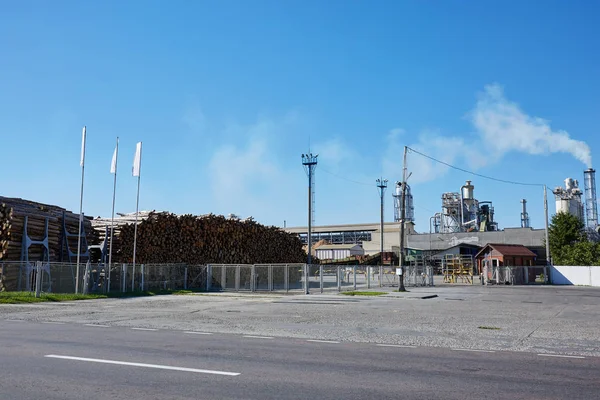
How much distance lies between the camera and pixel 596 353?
1058cm

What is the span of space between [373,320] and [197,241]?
70.7 feet

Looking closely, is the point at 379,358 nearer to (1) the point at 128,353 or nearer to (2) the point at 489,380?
(2) the point at 489,380

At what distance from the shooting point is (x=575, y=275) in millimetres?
47156

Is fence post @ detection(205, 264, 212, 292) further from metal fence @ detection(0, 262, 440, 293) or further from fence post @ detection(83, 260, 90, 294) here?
fence post @ detection(83, 260, 90, 294)

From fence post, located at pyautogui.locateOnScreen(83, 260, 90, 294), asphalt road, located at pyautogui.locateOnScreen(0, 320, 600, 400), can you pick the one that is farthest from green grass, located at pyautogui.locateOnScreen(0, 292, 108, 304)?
asphalt road, located at pyautogui.locateOnScreen(0, 320, 600, 400)

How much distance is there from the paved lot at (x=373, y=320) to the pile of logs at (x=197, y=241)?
9.04 m

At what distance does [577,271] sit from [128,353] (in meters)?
46.3

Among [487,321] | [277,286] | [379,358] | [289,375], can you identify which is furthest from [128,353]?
[277,286]

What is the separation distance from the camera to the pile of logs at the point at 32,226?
27453 mm

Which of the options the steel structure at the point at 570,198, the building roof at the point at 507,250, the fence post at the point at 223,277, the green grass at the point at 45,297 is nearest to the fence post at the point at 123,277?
the green grass at the point at 45,297

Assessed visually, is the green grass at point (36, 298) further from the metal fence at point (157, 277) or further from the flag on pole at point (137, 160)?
the flag on pole at point (137, 160)

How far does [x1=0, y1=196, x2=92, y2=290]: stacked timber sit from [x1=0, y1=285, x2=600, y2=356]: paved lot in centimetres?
669

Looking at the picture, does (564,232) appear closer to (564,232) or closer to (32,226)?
(564,232)

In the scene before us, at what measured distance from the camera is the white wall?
4584cm
